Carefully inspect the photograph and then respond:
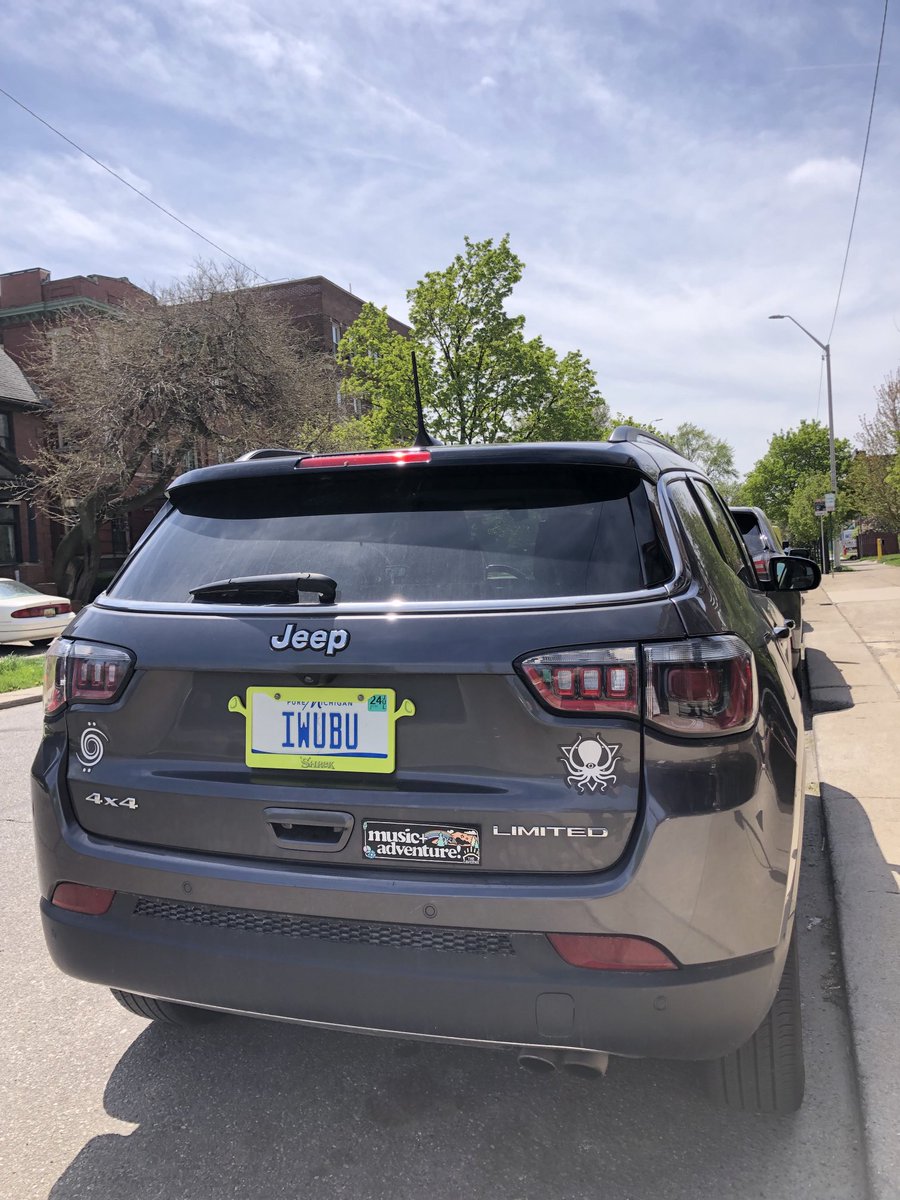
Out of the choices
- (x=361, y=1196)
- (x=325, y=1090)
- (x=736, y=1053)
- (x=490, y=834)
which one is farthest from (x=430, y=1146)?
(x=490, y=834)

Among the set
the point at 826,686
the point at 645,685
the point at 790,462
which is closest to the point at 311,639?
the point at 645,685

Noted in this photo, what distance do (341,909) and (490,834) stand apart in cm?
39

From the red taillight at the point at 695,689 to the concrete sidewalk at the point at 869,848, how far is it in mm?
1196

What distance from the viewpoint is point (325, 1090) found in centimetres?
270

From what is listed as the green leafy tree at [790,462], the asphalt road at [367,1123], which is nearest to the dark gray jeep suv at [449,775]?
the asphalt road at [367,1123]

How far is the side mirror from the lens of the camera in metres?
4.04

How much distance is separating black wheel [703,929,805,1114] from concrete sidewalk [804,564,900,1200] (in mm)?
227

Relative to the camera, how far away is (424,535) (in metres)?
2.34

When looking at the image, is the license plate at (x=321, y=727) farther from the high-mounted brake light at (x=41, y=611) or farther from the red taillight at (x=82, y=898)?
the high-mounted brake light at (x=41, y=611)

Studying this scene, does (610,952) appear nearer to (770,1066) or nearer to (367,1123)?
(770,1066)

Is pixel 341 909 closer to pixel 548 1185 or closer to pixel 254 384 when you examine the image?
pixel 548 1185

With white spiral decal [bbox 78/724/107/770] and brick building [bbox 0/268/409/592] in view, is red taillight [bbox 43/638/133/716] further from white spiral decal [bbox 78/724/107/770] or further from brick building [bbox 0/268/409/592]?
brick building [bbox 0/268/409/592]

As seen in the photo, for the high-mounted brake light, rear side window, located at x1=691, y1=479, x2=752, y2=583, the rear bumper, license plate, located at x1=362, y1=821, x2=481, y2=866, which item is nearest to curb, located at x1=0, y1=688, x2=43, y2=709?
the high-mounted brake light

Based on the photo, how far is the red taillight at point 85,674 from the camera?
2334 mm
